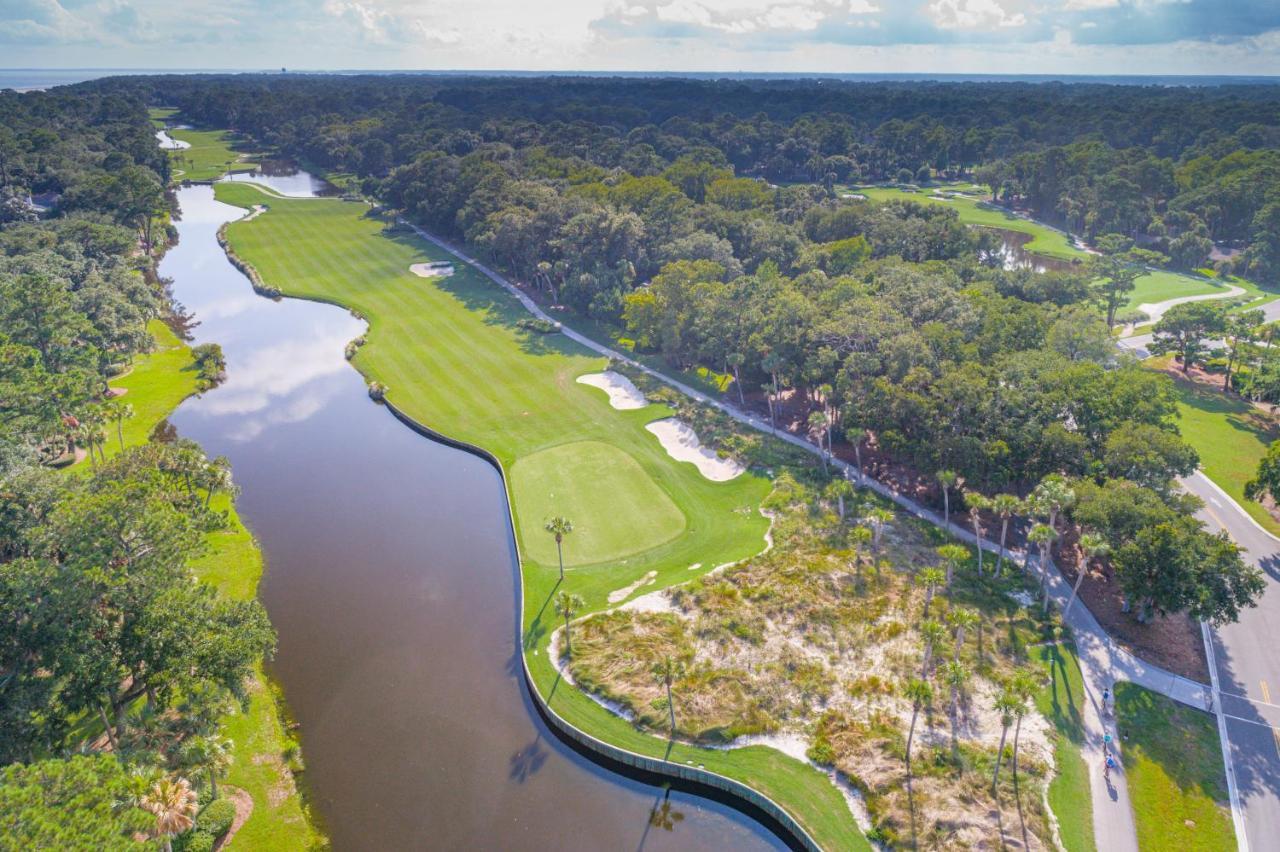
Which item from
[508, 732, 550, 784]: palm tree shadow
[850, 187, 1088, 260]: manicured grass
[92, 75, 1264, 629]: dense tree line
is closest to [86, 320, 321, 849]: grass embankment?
[508, 732, 550, 784]: palm tree shadow

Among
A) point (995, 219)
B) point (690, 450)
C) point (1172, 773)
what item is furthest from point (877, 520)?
point (995, 219)

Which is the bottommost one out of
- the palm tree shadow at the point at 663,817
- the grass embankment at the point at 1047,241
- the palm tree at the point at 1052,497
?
the palm tree shadow at the point at 663,817

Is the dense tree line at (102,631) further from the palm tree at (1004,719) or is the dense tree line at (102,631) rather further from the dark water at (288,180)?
the dark water at (288,180)

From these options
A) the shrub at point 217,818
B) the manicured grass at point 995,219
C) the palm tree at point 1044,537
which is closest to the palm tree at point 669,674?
the shrub at point 217,818

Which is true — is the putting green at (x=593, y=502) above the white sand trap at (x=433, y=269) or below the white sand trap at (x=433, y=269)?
below

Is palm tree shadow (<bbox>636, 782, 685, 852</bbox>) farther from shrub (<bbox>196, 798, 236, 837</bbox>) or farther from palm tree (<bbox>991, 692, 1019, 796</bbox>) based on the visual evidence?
shrub (<bbox>196, 798, 236, 837</bbox>)
